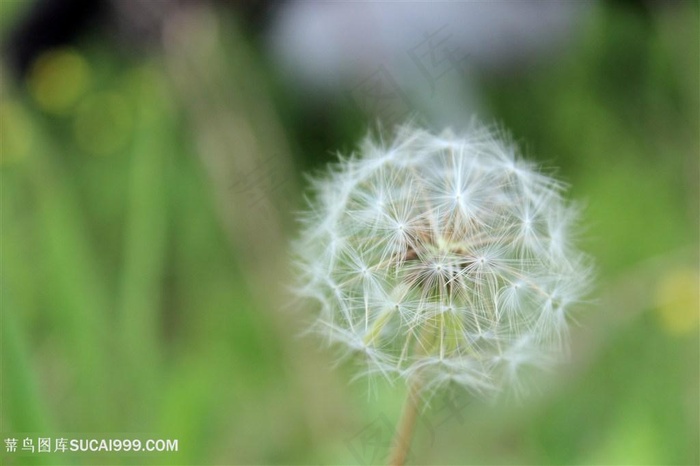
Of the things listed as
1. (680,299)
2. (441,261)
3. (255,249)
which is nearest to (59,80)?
(255,249)

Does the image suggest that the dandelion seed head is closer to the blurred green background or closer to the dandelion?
the dandelion

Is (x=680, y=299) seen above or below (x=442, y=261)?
below

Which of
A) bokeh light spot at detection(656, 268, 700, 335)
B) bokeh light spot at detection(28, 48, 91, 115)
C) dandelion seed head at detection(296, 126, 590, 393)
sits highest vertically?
bokeh light spot at detection(28, 48, 91, 115)

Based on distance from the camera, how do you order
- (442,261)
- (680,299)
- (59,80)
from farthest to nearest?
(59,80)
(680,299)
(442,261)

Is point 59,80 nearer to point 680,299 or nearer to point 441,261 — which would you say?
point 441,261

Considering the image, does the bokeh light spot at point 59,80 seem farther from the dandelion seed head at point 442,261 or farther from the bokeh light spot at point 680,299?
the bokeh light spot at point 680,299

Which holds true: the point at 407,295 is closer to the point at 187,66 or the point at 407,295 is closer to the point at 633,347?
the point at 633,347

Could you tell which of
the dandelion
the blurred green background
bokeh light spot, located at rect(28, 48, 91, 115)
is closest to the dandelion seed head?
the dandelion

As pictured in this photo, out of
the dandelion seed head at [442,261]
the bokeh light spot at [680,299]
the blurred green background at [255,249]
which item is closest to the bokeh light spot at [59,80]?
the blurred green background at [255,249]
